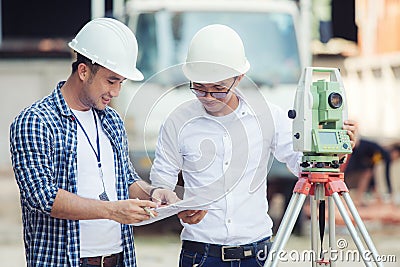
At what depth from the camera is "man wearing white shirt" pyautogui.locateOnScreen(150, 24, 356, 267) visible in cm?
372

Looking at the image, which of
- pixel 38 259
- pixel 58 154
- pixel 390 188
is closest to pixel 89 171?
pixel 58 154

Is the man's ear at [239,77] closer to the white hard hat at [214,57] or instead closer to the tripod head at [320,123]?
the white hard hat at [214,57]

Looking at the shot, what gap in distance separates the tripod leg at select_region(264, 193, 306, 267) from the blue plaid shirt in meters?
0.73

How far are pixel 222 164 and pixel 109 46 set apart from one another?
2.09ft

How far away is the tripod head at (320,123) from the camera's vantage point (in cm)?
371

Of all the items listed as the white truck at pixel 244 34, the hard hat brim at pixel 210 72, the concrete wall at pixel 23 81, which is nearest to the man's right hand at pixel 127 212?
the hard hat brim at pixel 210 72

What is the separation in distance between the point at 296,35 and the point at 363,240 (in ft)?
19.6

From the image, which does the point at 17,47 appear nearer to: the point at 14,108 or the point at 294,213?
the point at 14,108

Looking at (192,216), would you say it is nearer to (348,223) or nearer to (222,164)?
(222,164)

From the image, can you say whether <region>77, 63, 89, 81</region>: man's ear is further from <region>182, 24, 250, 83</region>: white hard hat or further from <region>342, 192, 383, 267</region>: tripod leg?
<region>342, 192, 383, 267</region>: tripod leg

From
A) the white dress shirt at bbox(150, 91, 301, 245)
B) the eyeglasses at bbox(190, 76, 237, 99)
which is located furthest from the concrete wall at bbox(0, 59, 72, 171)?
the eyeglasses at bbox(190, 76, 237, 99)

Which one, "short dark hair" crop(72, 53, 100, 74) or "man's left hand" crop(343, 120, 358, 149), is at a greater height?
"short dark hair" crop(72, 53, 100, 74)

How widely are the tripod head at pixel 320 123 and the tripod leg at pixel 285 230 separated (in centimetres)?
13

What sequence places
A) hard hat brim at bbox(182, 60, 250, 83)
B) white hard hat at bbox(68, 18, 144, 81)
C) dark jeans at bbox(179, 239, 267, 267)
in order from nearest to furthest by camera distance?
white hard hat at bbox(68, 18, 144, 81), hard hat brim at bbox(182, 60, 250, 83), dark jeans at bbox(179, 239, 267, 267)
